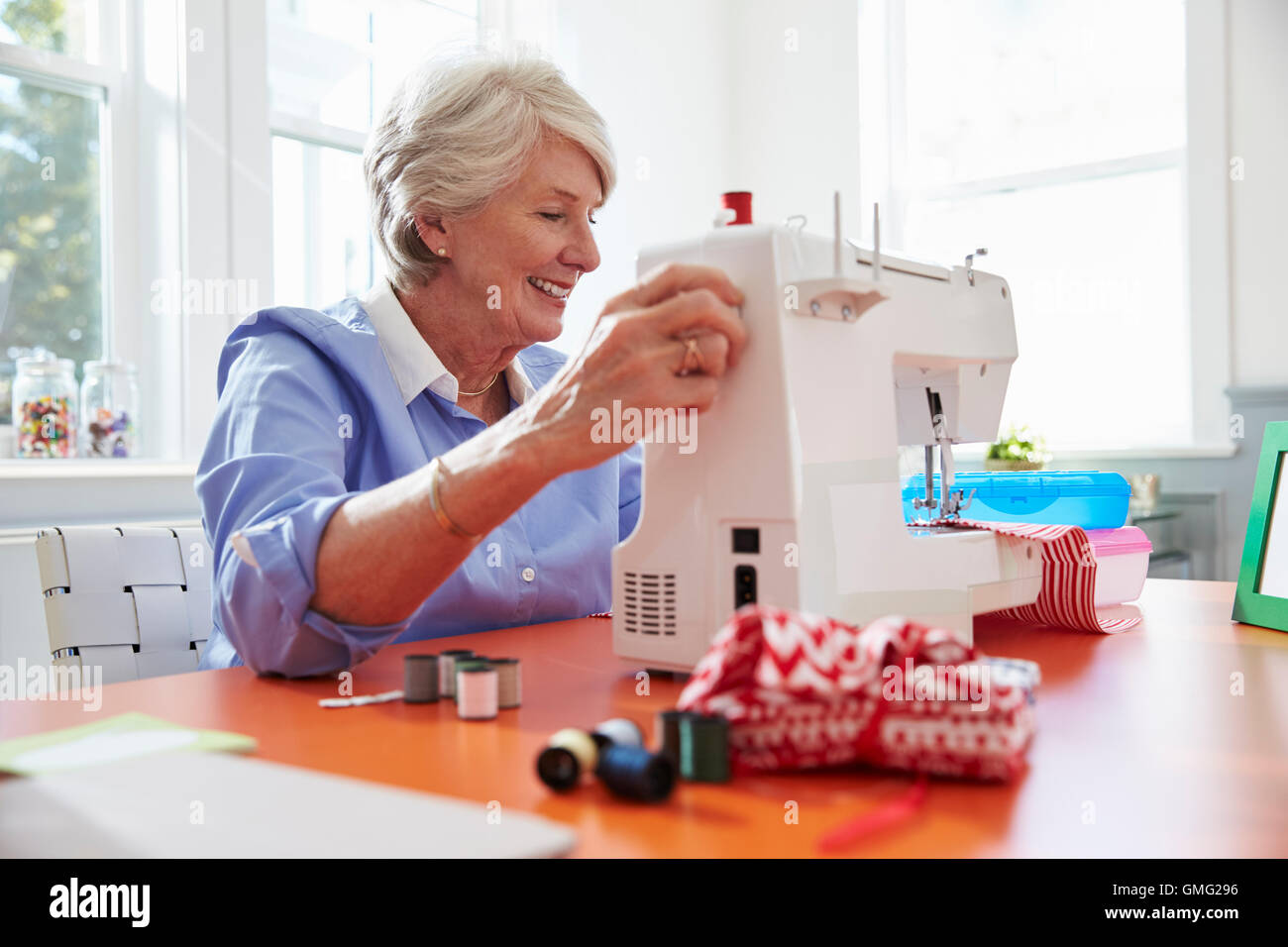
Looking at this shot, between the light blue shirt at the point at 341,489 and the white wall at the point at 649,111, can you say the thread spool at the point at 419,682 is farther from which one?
the white wall at the point at 649,111

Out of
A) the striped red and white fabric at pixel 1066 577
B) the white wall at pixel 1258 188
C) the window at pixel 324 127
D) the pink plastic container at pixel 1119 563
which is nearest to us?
the striped red and white fabric at pixel 1066 577

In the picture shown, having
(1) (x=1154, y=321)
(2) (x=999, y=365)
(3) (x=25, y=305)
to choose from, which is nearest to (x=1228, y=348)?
(1) (x=1154, y=321)

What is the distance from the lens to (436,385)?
153 centimetres

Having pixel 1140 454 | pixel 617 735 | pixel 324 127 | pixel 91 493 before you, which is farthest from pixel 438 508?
pixel 1140 454

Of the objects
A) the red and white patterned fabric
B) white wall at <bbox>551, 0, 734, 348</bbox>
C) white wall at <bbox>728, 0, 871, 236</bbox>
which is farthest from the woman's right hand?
white wall at <bbox>728, 0, 871, 236</bbox>

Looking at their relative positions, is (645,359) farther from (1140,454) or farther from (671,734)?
(1140,454)

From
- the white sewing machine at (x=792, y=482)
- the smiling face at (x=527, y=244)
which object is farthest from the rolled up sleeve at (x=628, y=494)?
the white sewing machine at (x=792, y=482)

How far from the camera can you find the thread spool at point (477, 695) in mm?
869

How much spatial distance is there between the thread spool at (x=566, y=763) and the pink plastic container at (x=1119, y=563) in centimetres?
98

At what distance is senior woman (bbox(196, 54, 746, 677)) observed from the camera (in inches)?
39.4

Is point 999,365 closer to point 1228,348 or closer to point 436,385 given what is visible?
point 436,385

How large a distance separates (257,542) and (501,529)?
0.46 metres

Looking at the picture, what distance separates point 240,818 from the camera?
0.59 metres

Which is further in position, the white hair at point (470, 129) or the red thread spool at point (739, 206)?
the white hair at point (470, 129)
